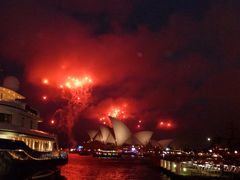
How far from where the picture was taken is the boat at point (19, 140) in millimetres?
23969

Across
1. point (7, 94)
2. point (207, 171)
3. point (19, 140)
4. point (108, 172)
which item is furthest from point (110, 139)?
point (19, 140)

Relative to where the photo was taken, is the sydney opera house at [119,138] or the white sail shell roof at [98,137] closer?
the sydney opera house at [119,138]

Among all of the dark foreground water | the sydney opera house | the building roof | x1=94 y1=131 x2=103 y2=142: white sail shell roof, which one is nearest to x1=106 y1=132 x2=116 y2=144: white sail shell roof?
the sydney opera house

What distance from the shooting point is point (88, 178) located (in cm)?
3738

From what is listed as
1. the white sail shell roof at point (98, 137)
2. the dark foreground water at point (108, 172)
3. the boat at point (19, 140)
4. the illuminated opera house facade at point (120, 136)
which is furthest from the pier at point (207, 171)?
the white sail shell roof at point (98, 137)

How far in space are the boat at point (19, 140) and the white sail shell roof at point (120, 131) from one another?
83.4m

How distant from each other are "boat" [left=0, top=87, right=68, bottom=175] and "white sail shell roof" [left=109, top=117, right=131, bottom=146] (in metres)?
83.4

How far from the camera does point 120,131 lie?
126438mm

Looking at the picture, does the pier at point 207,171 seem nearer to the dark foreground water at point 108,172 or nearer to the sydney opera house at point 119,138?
the dark foreground water at point 108,172

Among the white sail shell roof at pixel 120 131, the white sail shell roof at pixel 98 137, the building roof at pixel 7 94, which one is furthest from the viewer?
the white sail shell roof at pixel 98 137

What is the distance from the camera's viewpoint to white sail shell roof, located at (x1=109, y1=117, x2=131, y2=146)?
396 feet

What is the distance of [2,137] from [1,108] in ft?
7.36

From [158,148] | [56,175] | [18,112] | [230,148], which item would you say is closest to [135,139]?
[158,148]

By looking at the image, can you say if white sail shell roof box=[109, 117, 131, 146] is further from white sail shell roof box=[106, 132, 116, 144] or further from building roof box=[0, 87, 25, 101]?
building roof box=[0, 87, 25, 101]
